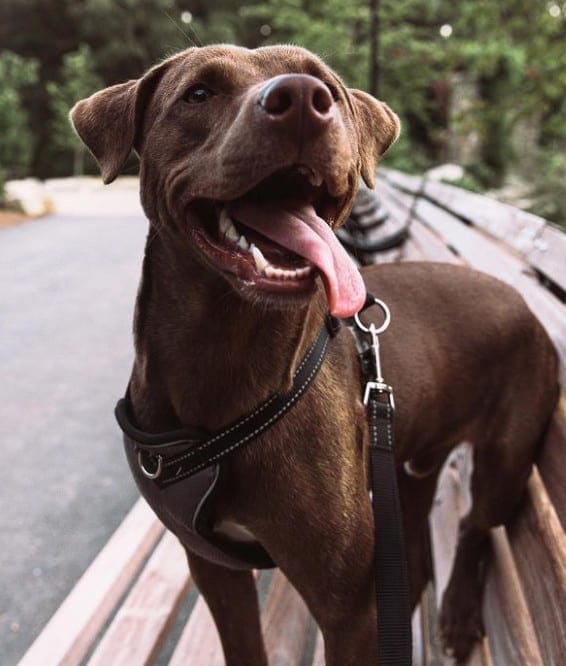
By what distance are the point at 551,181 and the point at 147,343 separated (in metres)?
11.6

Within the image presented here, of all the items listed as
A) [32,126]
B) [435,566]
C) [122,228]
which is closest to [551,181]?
[122,228]

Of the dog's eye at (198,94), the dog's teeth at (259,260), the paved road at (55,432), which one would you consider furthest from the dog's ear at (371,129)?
the paved road at (55,432)

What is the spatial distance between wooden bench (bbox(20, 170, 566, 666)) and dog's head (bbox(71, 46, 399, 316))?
1001 millimetres

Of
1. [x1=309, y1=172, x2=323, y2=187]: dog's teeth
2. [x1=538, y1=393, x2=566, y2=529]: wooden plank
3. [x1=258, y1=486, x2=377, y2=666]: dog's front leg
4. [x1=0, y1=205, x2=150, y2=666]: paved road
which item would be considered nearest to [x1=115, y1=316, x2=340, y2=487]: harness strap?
[x1=258, y1=486, x2=377, y2=666]: dog's front leg

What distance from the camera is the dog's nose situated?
1387mm

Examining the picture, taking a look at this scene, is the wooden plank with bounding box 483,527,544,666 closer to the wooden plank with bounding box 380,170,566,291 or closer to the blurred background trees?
the wooden plank with bounding box 380,170,566,291

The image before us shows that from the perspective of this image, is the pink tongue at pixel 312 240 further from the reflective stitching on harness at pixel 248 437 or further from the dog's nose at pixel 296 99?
the reflective stitching on harness at pixel 248 437

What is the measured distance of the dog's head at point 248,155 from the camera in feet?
4.75

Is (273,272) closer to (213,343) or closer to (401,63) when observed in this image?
(213,343)

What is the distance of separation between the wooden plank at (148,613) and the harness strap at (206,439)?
0.84 metres

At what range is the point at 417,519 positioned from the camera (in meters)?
2.90

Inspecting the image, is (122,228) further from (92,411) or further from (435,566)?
(435,566)

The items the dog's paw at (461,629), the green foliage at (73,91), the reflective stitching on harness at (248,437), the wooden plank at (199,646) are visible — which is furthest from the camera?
the green foliage at (73,91)

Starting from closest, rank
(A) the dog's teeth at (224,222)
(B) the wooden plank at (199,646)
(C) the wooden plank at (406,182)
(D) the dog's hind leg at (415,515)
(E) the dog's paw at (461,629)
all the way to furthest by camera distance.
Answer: (A) the dog's teeth at (224,222), (B) the wooden plank at (199,646), (E) the dog's paw at (461,629), (D) the dog's hind leg at (415,515), (C) the wooden plank at (406,182)
